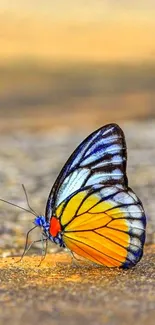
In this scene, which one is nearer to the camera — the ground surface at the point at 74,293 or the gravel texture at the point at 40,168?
the ground surface at the point at 74,293

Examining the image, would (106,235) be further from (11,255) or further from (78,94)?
(78,94)

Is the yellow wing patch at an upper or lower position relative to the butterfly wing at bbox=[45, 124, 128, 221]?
lower

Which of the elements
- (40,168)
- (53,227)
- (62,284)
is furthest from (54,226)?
(40,168)

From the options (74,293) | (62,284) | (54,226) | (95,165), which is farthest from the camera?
(54,226)

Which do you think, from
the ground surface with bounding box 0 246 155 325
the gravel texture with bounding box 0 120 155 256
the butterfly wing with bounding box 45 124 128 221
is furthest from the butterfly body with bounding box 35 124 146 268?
the gravel texture with bounding box 0 120 155 256

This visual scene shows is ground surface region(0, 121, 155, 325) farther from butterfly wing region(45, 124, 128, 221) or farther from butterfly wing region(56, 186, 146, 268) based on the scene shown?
butterfly wing region(45, 124, 128, 221)

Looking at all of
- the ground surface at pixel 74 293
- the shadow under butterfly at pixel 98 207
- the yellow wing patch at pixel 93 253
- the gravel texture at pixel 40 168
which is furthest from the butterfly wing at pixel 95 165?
the gravel texture at pixel 40 168

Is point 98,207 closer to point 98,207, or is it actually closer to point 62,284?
point 98,207

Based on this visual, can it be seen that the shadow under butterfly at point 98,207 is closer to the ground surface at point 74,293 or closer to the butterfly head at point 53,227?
the butterfly head at point 53,227

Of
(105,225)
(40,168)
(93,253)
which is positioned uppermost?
(40,168)
